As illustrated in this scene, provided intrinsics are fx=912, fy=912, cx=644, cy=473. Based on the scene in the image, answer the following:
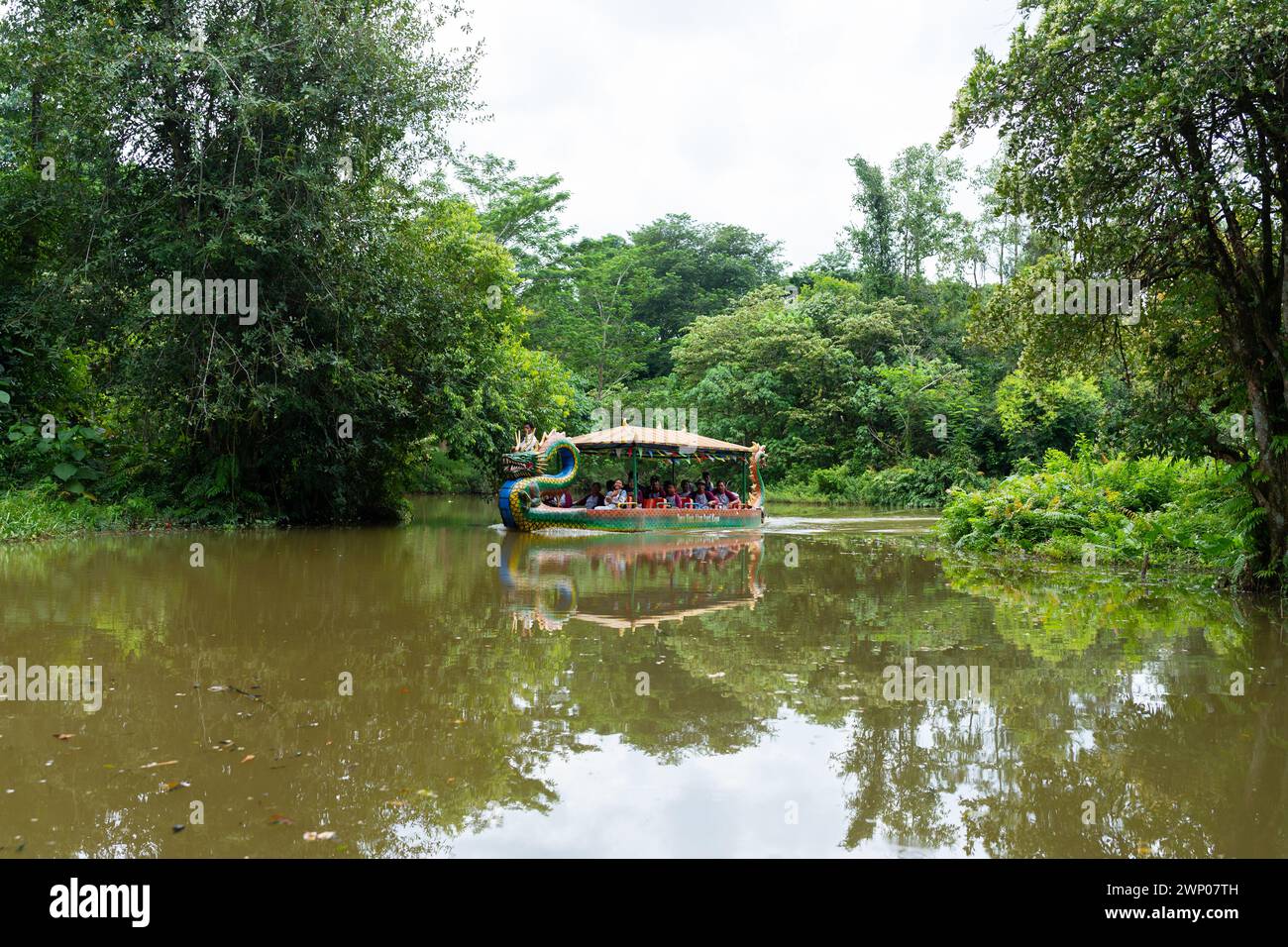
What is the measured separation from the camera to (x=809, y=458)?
35.3 meters

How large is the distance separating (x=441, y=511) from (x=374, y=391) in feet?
35.4

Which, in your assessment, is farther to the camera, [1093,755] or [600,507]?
[600,507]

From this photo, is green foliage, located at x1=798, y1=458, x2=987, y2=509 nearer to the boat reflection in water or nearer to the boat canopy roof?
the boat canopy roof

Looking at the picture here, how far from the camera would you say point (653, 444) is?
19578 mm

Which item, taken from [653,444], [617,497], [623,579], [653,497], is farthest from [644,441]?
[623,579]

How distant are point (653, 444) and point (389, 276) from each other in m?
6.33

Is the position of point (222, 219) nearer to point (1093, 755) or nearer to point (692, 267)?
point (1093, 755)

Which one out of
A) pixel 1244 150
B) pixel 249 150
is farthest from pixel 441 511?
pixel 1244 150

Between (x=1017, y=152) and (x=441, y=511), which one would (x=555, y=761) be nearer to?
(x=1017, y=152)

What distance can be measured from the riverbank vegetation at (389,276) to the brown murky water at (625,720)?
3.09 meters

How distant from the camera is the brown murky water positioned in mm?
3639

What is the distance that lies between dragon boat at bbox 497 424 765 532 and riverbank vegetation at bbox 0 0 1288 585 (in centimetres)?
212

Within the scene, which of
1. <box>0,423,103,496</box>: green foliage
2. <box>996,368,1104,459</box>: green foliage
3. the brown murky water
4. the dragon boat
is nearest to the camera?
the brown murky water

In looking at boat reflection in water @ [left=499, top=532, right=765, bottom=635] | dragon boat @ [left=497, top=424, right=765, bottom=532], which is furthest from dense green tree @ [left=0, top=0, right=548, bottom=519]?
boat reflection in water @ [left=499, top=532, right=765, bottom=635]
